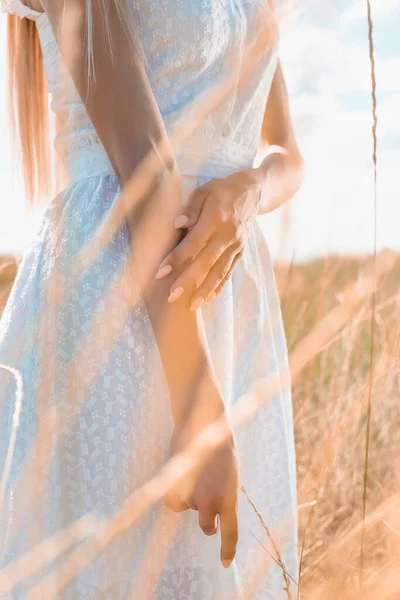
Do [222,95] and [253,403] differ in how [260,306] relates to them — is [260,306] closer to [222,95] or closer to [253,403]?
[253,403]

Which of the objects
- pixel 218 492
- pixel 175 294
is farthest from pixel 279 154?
pixel 218 492

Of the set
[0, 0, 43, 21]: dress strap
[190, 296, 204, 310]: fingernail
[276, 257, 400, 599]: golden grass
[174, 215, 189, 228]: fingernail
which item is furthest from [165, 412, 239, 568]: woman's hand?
[0, 0, 43, 21]: dress strap

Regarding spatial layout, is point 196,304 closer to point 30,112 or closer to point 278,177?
point 278,177

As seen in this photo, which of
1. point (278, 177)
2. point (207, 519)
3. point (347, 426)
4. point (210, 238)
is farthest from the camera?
point (347, 426)

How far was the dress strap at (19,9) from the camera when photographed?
38.9 inches

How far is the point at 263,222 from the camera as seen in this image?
4.16ft

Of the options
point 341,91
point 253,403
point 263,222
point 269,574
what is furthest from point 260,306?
point 341,91

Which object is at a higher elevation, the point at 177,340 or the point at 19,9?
the point at 19,9

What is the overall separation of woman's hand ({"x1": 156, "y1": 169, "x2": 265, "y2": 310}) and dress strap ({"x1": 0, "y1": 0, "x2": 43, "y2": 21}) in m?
0.39

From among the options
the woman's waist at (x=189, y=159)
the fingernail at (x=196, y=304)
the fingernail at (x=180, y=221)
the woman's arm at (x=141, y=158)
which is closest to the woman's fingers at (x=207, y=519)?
the woman's arm at (x=141, y=158)

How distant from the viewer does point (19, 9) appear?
3.30 ft

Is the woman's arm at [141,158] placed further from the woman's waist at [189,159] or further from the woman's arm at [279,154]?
the woman's arm at [279,154]

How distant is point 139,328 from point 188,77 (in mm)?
365

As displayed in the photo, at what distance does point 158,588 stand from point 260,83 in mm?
758
